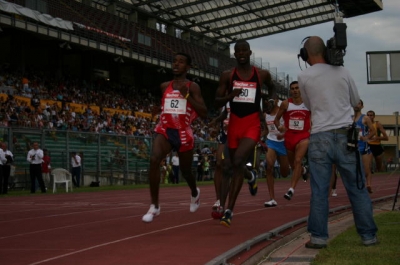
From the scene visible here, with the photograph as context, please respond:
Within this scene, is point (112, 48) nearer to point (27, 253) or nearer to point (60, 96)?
point (60, 96)

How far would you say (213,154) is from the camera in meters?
40.4

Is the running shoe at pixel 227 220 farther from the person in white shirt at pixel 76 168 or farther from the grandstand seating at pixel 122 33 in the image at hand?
the grandstand seating at pixel 122 33

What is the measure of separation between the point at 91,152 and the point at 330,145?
24576 millimetres

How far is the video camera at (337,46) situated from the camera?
264 inches

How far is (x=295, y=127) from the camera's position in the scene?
1278 centimetres

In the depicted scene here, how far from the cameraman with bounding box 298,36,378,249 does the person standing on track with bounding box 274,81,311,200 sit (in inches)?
220

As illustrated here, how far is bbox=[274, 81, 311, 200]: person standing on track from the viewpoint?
12641 mm

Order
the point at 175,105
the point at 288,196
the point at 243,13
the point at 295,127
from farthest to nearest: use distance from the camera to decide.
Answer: the point at 243,13
the point at 295,127
the point at 288,196
the point at 175,105

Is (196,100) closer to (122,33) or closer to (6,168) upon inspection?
(6,168)

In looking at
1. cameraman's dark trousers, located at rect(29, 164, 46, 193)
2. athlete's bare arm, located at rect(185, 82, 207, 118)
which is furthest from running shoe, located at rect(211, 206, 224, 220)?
cameraman's dark trousers, located at rect(29, 164, 46, 193)

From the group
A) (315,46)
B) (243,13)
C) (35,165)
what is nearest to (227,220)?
(315,46)

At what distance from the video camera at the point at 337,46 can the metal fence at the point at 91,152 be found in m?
19.7

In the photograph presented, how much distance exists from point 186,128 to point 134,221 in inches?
69.9

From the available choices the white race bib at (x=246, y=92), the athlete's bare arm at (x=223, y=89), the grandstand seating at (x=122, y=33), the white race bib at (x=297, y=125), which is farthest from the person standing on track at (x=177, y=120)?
the grandstand seating at (x=122, y=33)
